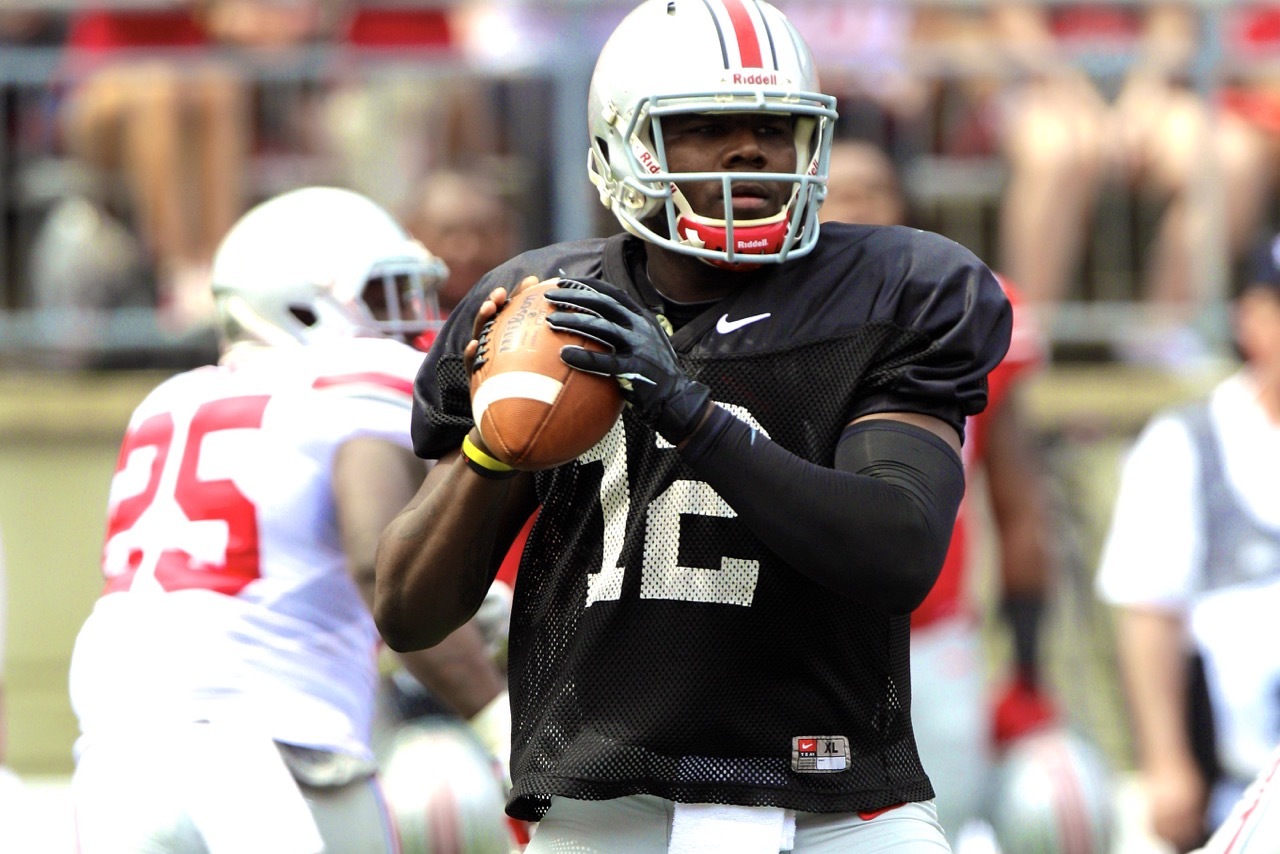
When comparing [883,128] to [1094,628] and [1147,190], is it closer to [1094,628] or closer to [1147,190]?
[1147,190]

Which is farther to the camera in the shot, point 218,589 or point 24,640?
point 24,640

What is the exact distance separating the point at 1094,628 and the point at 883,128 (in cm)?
206

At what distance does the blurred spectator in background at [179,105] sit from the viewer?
310 inches

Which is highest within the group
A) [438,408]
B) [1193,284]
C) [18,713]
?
[438,408]

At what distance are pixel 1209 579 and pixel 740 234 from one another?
2384mm

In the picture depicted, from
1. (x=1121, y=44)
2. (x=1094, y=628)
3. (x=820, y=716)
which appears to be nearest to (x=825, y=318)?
(x=820, y=716)

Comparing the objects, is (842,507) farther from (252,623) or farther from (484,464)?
(252,623)

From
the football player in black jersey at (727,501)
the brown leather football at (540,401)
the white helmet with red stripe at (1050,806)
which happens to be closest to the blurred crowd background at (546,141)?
the white helmet with red stripe at (1050,806)

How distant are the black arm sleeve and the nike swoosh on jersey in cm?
24

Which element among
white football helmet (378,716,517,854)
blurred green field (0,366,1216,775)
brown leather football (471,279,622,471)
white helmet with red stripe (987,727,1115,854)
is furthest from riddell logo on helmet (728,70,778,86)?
blurred green field (0,366,1216,775)

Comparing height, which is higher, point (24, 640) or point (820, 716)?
point (820, 716)

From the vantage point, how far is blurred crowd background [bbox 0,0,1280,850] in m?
7.88

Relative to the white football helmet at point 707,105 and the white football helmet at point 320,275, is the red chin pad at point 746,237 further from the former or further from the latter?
the white football helmet at point 320,275

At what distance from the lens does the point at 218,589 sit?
3789 millimetres
